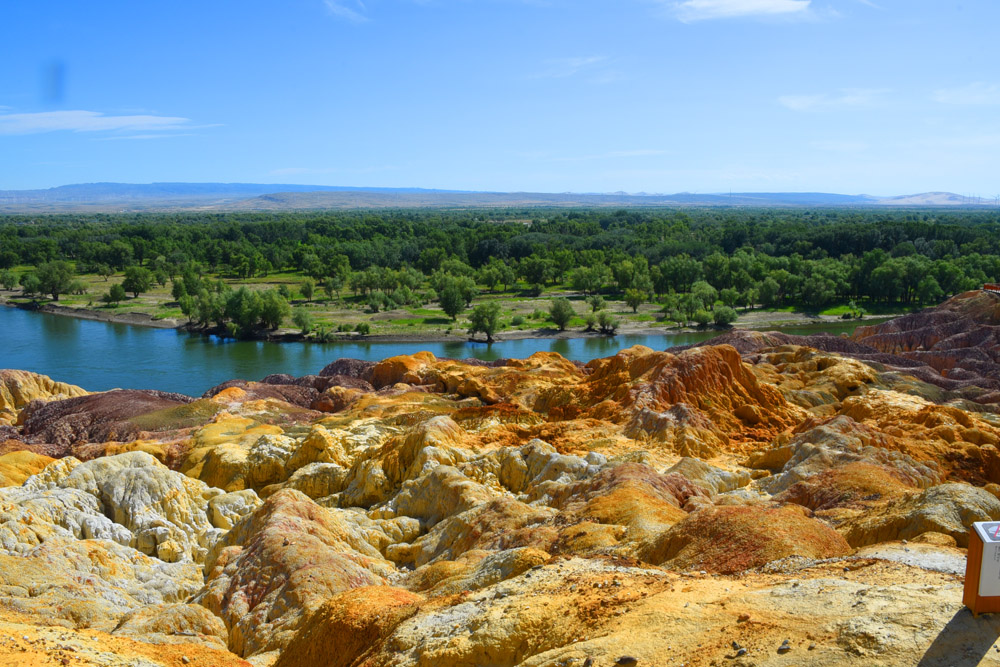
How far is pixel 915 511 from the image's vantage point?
57.9 ft

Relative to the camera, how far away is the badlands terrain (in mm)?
11914

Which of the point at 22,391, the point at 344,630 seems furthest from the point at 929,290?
the point at 344,630

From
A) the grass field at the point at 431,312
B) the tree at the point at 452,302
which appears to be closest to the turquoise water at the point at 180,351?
the grass field at the point at 431,312

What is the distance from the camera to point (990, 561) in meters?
9.91

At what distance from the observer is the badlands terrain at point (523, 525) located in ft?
39.1

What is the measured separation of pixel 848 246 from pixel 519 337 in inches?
3067

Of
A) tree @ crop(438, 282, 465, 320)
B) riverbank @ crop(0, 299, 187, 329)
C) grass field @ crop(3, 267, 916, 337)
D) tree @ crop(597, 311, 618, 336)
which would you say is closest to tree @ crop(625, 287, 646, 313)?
grass field @ crop(3, 267, 916, 337)

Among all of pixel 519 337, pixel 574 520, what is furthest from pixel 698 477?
pixel 519 337

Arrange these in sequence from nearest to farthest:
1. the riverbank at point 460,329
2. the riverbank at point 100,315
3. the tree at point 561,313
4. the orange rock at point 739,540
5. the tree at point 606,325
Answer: the orange rock at point 739,540, the riverbank at point 460,329, the tree at point 606,325, the tree at point 561,313, the riverbank at point 100,315

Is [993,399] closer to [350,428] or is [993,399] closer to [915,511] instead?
[915,511]

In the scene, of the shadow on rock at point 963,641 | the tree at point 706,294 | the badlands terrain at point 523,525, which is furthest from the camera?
the tree at point 706,294

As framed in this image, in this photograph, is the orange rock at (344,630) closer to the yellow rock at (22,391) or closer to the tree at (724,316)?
the yellow rock at (22,391)

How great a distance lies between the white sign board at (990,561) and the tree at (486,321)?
80618 mm

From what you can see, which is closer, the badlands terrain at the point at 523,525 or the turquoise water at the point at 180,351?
the badlands terrain at the point at 523,525
